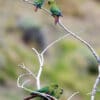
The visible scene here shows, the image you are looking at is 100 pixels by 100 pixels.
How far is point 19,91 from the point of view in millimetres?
15328

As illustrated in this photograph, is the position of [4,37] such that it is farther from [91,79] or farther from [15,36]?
[91,79]

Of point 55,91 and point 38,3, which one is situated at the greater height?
point 38,3

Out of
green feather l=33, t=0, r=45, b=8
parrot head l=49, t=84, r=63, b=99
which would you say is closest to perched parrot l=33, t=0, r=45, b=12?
green feather l=33, t=0, r=45, b=8

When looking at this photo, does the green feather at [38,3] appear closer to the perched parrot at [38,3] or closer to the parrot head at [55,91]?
the perched parrot at [38,3]

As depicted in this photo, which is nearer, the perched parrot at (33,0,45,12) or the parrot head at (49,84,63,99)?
the parrot head at (49,84,63,99)

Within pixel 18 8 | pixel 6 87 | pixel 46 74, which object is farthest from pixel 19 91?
pixel 18 8

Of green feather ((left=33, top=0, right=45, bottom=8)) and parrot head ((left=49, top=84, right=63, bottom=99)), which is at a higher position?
green feather ((left=33, top=0, right=45, bottom=8))

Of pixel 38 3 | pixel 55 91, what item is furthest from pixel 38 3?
pixel 55 91

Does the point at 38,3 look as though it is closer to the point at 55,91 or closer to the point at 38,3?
the point at 38,3

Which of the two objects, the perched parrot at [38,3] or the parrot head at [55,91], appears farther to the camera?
the perched parrot at [38,3]

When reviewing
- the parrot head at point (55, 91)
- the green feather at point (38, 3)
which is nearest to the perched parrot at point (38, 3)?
the green feather at point (38, 3)

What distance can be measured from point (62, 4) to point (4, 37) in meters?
5.24

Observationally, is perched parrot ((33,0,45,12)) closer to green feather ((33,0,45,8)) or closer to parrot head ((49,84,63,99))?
green feather ((33,0,45,8))

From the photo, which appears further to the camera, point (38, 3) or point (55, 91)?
point (38, 3)
